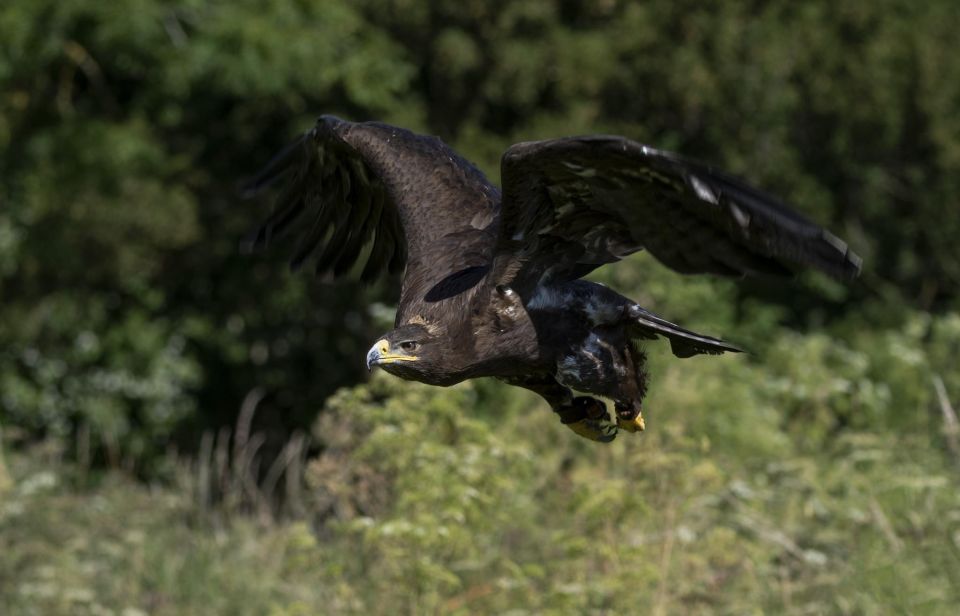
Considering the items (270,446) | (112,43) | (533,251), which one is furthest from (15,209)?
(533,251)

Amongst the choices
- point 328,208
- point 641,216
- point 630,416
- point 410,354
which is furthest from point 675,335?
point 328,208

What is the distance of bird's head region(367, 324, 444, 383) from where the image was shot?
6.00 metres

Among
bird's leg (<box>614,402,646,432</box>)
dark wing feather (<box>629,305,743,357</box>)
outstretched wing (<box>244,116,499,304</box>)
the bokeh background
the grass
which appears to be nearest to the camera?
dark wing feather (<box>629,305,743,357</box>)

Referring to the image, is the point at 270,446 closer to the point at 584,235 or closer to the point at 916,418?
the point at 916,418

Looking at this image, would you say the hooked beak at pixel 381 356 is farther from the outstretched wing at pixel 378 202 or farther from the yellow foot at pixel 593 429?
the yellow foot at pixel 593 429

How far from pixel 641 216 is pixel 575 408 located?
118 cm

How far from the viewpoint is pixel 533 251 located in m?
6.14

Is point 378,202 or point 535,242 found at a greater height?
point 378,202

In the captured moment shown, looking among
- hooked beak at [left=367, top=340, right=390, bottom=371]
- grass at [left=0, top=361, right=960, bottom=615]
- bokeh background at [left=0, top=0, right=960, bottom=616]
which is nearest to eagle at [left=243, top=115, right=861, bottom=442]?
hooked beak at [left=367, top=340, right=390, bottom=371]

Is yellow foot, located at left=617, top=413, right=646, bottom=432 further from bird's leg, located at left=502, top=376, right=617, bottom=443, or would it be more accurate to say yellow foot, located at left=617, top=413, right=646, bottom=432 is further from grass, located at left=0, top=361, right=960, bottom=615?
grass, located at left=0, top=361, right=960, bottom=615

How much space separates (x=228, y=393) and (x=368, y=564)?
11.7 metres

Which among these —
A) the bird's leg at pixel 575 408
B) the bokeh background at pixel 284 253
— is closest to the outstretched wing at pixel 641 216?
the bird's leg at pixel 575 408

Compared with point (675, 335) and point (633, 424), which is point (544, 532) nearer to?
point (633, 424)

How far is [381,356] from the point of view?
5.98m
